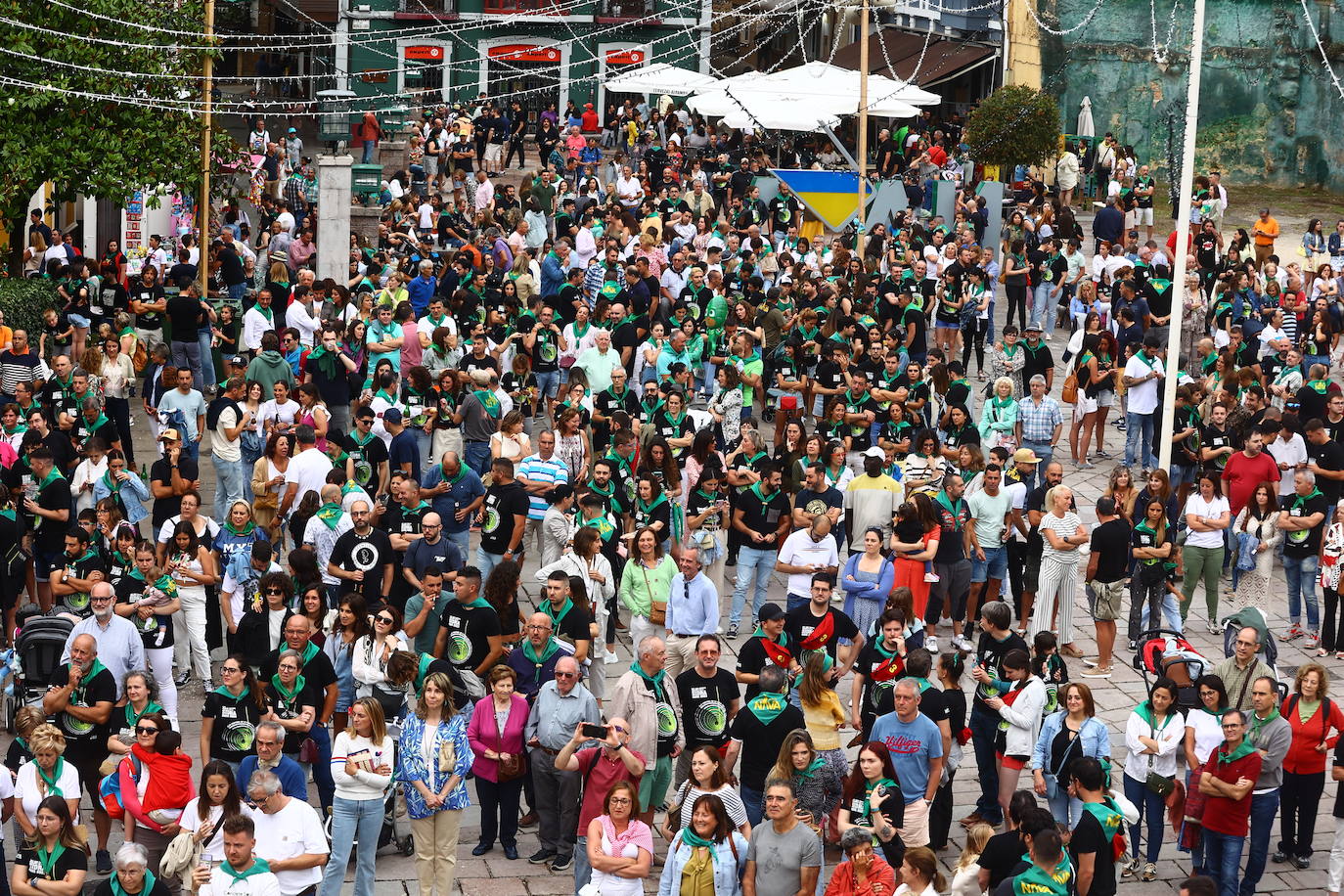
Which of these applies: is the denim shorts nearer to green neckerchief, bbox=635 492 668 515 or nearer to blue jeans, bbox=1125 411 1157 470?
green neckerchief, bbox=635 492 668 515

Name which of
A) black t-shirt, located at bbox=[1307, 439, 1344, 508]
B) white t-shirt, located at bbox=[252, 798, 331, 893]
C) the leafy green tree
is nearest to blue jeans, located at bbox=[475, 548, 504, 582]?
white t-shirt, located at bbox=[252, 798, 331, 893]

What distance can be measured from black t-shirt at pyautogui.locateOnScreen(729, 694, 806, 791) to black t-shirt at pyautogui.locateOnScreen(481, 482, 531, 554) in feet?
12.5

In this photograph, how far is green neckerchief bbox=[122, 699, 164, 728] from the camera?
35.5ft

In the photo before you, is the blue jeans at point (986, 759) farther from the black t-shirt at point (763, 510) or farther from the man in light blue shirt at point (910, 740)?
the black t-shirt at point (763, 510)

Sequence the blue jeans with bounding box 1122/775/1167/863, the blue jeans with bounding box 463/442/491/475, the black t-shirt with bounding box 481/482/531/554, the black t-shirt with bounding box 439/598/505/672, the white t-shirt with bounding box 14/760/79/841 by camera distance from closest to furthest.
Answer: the white t-shirt with bounding box 14/760/79/841 → the blue jeans with bounding box 1122/775/1167/863 → the black t-shirt with bounding box 439/598/505/672 → the black t-shirt with bounding box 481/482/531/554 → the blue jeans with bounding box 463/442/491/475

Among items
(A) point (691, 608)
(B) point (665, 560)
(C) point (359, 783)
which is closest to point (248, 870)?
(C) point (359, 783)

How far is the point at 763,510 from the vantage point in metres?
14.6

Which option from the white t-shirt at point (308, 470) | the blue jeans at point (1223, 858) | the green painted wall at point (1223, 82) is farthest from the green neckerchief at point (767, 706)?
the green painted wall at point (1223, 82)

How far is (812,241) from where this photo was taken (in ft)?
88.4

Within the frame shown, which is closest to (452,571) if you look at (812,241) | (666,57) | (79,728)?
(79,728)

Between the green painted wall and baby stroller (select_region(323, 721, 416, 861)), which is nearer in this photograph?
baby stroller (select_region(323, 721, 416, 861))

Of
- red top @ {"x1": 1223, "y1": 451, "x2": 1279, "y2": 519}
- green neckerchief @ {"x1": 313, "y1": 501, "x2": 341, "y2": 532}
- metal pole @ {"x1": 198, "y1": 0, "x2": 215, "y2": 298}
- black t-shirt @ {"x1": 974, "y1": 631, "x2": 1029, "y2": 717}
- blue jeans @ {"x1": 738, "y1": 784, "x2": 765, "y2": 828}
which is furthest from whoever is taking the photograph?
metal pole @ {"x1": 198, "y1": 0, "x2": 215, "y2": 298}

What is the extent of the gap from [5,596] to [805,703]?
245 inches

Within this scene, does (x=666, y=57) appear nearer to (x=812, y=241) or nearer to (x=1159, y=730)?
(x=812, y=241)
